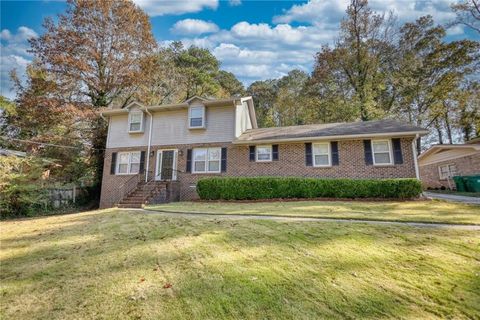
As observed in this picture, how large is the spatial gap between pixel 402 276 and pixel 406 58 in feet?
84.7

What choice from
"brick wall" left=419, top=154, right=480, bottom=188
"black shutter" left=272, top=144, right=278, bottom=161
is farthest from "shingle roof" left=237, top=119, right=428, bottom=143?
"brick wall" left=419, top=154, right=480, bottom=188

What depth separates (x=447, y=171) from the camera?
18500 millimetres

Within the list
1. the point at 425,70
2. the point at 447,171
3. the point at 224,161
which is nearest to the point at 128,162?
the point at 224,161

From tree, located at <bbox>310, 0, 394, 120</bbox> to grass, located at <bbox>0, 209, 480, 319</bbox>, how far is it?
19663mm

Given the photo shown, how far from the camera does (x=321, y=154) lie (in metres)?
12.9

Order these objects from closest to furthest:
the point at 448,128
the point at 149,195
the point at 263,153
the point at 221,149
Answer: the point at 149,195, the point at 263,153, the point at 221,149, the point at 448,128

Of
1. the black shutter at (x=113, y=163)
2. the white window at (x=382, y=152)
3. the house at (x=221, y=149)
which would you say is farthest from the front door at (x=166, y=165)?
the white window at (x=382, y=152)

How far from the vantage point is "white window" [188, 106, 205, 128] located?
48.4ft

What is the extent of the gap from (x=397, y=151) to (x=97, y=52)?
21.3 meters

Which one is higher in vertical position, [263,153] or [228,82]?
[228,82]

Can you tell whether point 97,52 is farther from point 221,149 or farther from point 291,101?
point 291,101

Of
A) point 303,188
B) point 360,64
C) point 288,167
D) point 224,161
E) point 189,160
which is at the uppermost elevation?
point 360,64

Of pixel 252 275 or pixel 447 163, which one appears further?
pixel 447 163

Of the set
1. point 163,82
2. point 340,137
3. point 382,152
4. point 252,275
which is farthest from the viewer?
point 163,82
